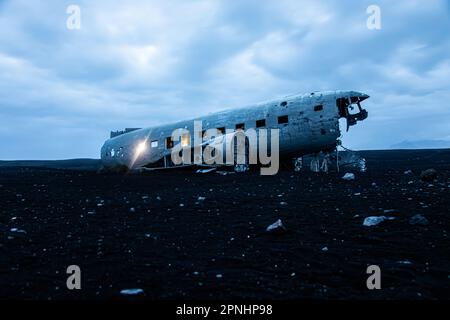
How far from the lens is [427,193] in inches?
311

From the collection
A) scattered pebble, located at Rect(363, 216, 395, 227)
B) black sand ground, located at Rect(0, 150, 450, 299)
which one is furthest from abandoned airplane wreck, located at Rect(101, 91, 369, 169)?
scattered pebble, located at Rect(363, 216, 395, 227)

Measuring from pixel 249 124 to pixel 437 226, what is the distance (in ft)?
51.6

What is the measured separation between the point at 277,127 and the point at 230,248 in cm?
1563

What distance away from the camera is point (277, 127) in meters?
19.5

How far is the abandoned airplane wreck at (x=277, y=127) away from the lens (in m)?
18.2

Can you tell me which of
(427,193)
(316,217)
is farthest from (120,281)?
(427,193)

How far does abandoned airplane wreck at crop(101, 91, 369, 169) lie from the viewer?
18250mm

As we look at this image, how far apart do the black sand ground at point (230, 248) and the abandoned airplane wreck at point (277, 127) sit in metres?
10.7

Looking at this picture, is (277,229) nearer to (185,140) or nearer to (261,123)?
(261,123)

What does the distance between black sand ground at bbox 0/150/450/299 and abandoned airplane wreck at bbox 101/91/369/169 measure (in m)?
10.7

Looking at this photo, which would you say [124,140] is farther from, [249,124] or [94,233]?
[94,233]

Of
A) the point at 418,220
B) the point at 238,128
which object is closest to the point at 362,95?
the point at 238,128

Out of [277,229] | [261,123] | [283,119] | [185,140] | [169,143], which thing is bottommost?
[277,229]

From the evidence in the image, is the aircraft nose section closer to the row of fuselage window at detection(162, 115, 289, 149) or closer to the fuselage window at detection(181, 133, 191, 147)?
the row of fuselage window at detection(162, 115, 289, 149)
